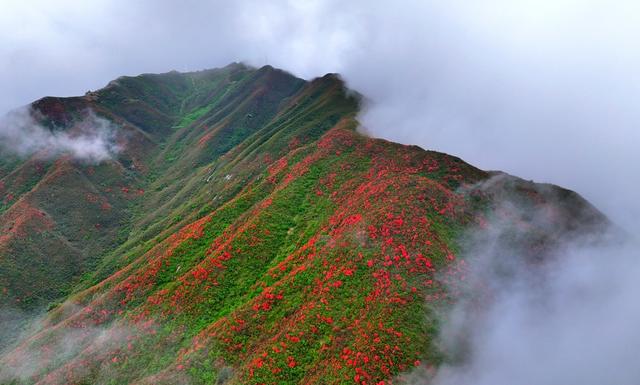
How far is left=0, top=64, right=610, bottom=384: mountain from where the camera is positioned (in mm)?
39625

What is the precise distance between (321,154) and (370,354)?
41.7m

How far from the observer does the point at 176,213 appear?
87.1 meters

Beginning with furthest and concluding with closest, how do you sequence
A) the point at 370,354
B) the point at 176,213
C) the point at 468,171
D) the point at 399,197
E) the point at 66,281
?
1. the point at 176,213
2. the point at 66,281
3. the point at 468,171
4. the point at 399,197
5. the point at 370,354

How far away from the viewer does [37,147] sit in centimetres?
11794

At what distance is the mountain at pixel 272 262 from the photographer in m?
39.6

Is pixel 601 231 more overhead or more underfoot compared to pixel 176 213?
more overhead

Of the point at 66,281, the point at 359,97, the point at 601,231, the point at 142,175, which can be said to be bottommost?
the point at 66,281

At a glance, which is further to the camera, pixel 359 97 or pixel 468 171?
pixel 359 97

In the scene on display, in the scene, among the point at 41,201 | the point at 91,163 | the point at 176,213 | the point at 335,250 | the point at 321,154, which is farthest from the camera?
the point at 91,163

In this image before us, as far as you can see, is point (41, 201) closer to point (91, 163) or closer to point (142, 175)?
point (91, 163)

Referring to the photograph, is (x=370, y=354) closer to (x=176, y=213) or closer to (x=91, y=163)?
(x=176, y=213)

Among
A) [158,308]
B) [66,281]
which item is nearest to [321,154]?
[158,308]

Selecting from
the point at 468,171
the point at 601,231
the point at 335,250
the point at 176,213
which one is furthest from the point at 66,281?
the point at 601,231

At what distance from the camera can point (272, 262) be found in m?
53.8
